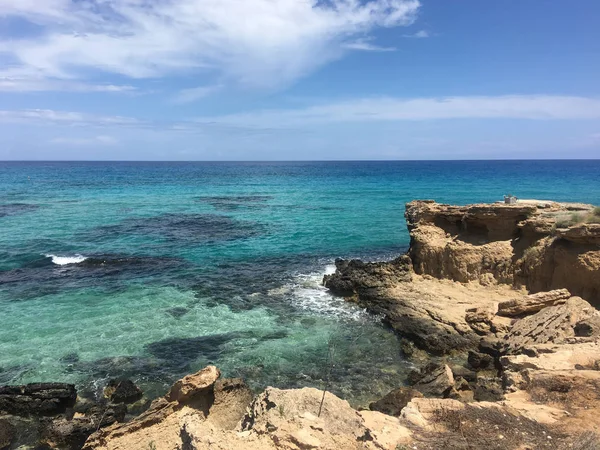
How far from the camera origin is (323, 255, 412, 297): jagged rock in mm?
22725

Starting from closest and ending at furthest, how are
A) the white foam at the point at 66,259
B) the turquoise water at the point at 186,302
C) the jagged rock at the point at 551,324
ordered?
the jagged rock at the point at 551,324, the turquoise water at the point at 186,302, the white foam at the point at 66,259

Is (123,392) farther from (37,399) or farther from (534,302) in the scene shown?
(534,302)

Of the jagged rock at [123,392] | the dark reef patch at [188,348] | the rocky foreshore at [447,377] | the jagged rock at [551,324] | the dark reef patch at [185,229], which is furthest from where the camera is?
the dark reef patch at [185,229]

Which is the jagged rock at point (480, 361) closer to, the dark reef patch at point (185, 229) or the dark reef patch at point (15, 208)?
the dark reef patch at point (185, 229)

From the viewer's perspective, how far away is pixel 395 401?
1255cm

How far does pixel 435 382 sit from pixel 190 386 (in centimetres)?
766

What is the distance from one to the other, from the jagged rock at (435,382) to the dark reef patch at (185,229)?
2510 cm

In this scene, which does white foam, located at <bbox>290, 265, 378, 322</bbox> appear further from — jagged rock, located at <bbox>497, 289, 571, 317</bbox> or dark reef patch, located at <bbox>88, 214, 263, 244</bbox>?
dark reef patch, located at <bbox>88, 214, 263, 244</bbox>

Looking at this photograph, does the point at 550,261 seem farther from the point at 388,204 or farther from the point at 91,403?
the point at 388,204

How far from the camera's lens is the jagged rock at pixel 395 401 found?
12320mm

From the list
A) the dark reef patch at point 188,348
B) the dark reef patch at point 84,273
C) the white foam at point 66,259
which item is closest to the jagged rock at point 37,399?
the dark reef patch at point 188,348

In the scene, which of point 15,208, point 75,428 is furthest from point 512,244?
point 15,208

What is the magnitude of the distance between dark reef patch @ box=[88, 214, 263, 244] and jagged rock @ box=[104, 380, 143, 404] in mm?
21965

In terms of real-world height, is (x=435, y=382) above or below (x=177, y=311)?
above
